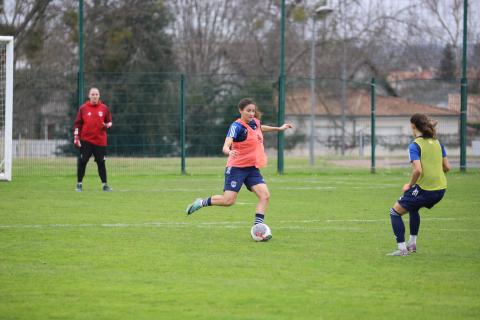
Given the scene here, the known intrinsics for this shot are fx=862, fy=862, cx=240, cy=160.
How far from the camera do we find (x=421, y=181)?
9312 mm

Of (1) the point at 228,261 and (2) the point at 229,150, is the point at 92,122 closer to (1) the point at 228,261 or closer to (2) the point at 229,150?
(2) the point at 229,150

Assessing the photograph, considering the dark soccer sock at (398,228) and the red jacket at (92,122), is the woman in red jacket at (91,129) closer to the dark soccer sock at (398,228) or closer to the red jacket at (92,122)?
the red jacket at (92,122)

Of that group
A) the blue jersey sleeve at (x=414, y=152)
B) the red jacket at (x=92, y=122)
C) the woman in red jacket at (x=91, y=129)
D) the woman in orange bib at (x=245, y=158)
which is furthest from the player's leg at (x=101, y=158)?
the blue jersey sleeve at (x=414, y=152)

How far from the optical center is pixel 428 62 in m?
48.6

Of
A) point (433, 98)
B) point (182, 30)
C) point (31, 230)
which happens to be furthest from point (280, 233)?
point (182, 30)

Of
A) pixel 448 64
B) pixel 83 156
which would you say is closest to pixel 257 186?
pixel 83 156

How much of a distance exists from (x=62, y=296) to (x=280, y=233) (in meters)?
4.64

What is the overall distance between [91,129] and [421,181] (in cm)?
1012

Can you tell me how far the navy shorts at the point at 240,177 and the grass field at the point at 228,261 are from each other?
63 centimetres

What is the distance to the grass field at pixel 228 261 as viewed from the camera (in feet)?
21.7

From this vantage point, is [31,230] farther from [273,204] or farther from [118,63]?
[118,63]

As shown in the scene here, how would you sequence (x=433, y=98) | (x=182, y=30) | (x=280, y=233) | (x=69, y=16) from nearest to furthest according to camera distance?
1. (x=280, y=233)
2. (x=433, y=98)
3. (x=69, y=16)
4. (x=182, y=30)

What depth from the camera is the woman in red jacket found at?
18.0 meters

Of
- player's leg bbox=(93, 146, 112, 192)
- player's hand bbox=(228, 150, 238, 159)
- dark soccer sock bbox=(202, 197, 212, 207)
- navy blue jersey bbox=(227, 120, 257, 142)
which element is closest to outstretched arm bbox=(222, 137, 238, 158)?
player's hand bbox=(228, 150, 238, 159)
